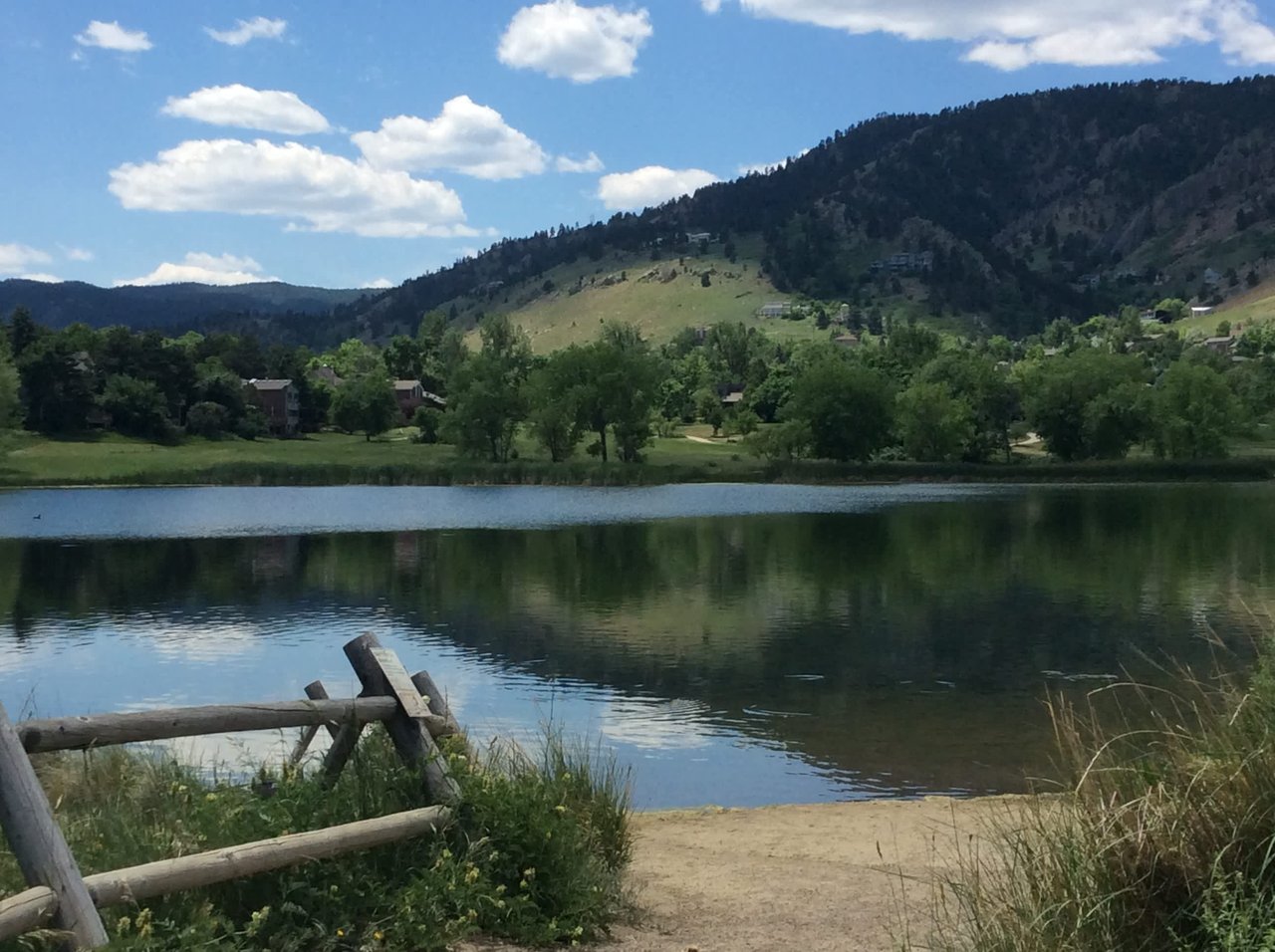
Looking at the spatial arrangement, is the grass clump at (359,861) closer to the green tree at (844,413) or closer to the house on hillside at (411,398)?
the green tree at (844,413)

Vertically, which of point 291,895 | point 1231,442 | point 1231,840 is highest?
point 1231,840

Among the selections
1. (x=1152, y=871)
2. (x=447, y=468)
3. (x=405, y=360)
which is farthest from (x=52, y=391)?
(x=1152, y=871)

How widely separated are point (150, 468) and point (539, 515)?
140 ft

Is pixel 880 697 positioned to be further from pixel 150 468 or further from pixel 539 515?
pixel 150 468

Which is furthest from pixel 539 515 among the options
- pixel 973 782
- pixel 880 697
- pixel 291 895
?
pixel 291 895

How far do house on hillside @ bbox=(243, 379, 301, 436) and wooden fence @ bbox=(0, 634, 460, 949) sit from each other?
124 metres

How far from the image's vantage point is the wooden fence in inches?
199

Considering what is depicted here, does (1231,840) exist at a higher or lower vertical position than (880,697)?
higher

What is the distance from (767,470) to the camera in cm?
9269

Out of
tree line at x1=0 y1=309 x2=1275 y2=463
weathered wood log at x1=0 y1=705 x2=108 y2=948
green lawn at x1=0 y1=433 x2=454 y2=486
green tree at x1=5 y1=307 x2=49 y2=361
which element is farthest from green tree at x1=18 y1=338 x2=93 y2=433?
weathered wood log at x1=0 y1=705 x2=108 y2=948

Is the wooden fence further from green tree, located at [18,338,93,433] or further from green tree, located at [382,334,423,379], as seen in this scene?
green tree, located at [382,334,423,379]

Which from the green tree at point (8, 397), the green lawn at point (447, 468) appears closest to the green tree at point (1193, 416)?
the green lawn at point (447, 468)

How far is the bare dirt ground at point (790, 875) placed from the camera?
7.06 meters

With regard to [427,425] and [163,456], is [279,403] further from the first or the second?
[163,456]
